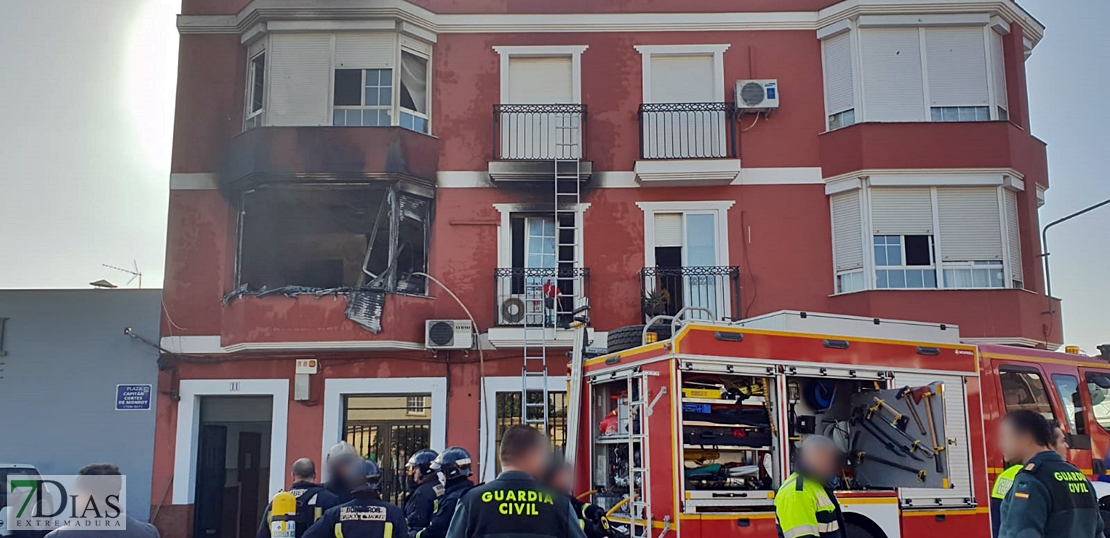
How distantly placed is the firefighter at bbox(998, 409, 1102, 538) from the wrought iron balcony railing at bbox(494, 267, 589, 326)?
1086cm

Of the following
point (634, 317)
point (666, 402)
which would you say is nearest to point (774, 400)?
point (666, 402)

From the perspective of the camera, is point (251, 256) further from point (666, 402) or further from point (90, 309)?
point (666, 402)

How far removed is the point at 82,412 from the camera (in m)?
16.1

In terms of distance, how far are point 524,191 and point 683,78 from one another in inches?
146

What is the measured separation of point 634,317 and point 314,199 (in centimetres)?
612

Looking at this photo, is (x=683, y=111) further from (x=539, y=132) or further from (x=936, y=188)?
(x=936, y=188)

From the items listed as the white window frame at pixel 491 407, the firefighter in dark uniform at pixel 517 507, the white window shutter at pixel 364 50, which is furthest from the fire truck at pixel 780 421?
the white window shutter at pixel 364 50

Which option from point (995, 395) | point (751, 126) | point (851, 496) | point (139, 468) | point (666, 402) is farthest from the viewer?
point (751, 126)

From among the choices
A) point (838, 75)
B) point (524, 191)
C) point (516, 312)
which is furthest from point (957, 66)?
point (516, 312)

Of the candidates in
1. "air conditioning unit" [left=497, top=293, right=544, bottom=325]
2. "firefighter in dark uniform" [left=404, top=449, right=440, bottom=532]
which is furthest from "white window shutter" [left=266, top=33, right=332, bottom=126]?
"firefighter in dark uniform" [left=404, top=449, right=440, bottom=532]

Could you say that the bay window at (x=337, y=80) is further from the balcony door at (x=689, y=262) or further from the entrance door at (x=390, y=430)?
the entrance door at (x=390, y=430)

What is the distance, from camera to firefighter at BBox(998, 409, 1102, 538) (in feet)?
17.3

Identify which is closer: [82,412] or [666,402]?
[666,402]

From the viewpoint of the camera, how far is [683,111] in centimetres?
1702
